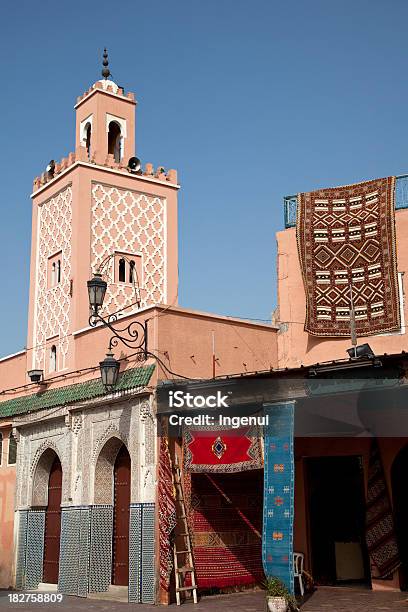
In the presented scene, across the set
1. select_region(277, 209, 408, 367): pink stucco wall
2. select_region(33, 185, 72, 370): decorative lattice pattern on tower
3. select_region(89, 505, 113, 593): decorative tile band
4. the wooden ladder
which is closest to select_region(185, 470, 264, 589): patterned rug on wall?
the wooden ladder

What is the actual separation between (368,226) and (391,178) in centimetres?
97

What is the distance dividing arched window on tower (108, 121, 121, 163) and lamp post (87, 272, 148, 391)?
6159 millimetres

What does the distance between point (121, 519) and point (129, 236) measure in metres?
6.64

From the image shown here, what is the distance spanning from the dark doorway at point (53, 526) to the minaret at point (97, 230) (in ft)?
7.22

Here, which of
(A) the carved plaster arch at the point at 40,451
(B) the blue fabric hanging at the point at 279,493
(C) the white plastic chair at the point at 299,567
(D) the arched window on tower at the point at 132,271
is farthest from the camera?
(D) the arched window on tower at the point at 132,271

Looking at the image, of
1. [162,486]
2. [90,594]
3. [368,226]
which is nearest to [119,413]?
[162,486]

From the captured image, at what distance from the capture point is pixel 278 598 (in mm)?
9742

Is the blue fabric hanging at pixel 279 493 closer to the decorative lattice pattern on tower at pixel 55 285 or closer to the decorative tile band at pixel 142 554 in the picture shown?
the decorative tile band at pixel 142 554

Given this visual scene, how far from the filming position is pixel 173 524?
462 inches

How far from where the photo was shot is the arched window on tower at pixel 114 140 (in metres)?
18.4

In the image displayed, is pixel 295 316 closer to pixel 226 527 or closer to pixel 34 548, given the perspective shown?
pixel 226 527

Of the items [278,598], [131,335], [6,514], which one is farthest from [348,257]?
[6,514]

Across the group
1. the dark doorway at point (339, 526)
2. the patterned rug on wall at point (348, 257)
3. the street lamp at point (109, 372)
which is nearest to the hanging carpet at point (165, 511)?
the street lamp at point (109, 372)

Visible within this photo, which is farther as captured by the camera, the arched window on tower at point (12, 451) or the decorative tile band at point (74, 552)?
the arched window on tower at point (12, 451)
